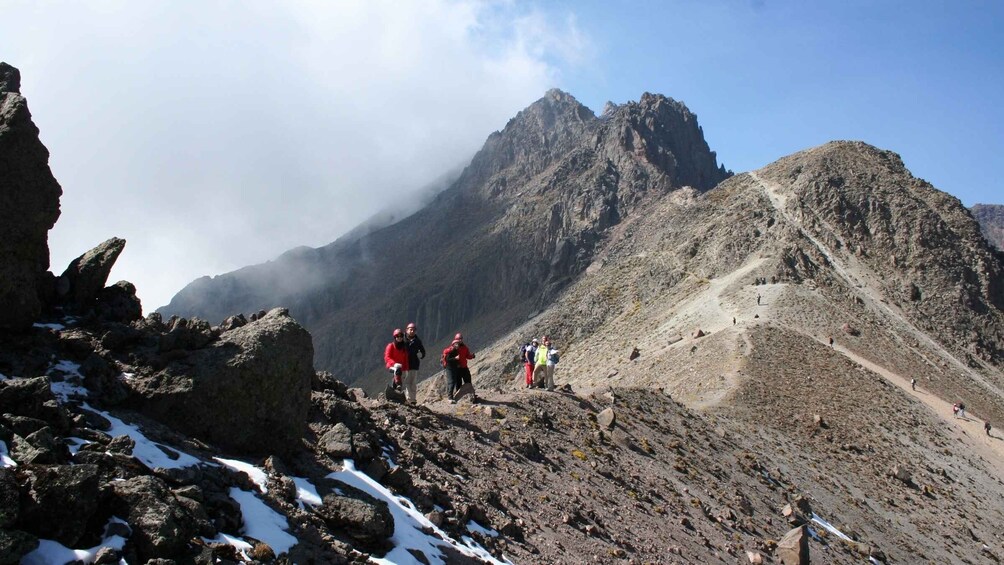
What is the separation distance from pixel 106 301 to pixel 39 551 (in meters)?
6.81

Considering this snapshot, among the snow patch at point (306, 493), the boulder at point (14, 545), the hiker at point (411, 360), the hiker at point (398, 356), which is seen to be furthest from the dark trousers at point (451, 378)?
the boulder at point (14, 545)

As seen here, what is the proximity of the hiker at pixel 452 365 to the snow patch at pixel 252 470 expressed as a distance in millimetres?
10611

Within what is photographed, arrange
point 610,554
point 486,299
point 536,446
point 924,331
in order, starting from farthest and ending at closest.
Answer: point 486,299
point 924,331
point 536,446
point 610,554

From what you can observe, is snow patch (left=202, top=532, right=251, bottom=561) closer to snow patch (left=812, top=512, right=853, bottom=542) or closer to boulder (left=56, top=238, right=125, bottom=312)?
boulder (left=56, top=238, right=125, bottom=312)

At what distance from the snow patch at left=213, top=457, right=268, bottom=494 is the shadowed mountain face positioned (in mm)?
115781

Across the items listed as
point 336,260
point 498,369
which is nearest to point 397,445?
point 498,369

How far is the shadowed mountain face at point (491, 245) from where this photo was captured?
143 meters

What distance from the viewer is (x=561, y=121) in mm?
194125

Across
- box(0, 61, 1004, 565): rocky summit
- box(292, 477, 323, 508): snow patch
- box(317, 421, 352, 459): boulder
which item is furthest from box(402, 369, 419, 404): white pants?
box(292, 477, 323, 508): snow patch

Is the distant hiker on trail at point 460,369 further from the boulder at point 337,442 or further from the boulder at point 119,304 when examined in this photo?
the boulder at point 119,304

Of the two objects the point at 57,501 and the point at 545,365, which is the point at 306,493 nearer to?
the point at 57,501

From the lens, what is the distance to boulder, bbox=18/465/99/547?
720 centimetres

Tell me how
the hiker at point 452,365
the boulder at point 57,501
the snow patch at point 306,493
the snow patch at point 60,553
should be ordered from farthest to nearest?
the hiker at point 452,365 → the snow patch at point 306,493 → the boulder at point 57,501 → the snow patch at point 60,553

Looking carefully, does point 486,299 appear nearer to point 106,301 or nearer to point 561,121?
point 561,121
